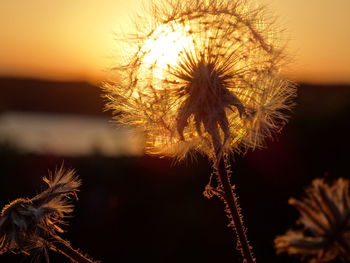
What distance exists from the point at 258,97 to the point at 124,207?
7.89 meters

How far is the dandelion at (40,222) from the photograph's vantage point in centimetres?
277

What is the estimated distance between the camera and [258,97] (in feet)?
11.2

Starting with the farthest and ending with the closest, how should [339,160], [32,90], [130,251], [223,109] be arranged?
[32,90] < [130,251] < [339,160] < [223,109]

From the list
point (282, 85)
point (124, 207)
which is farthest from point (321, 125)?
point (282, 85)

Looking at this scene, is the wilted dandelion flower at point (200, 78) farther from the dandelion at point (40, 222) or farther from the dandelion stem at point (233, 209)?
the dandelion at point (40, 222)

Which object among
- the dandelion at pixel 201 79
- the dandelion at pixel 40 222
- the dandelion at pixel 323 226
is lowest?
the dandelion at pixel 323 226

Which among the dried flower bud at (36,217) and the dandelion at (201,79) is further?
the dandelion at (201,79)

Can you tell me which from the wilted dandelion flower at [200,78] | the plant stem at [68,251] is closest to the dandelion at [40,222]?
the plant stem at [68,251]

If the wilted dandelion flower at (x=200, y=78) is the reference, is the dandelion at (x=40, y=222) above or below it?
below

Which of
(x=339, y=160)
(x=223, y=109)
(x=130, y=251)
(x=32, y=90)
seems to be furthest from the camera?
(x=32, y=90)

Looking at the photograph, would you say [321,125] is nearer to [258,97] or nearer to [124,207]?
[124,207]

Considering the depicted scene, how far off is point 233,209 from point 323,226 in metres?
0.51

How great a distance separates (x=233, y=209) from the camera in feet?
9.00

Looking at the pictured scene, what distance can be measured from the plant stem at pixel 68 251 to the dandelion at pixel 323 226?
0.78 meters
